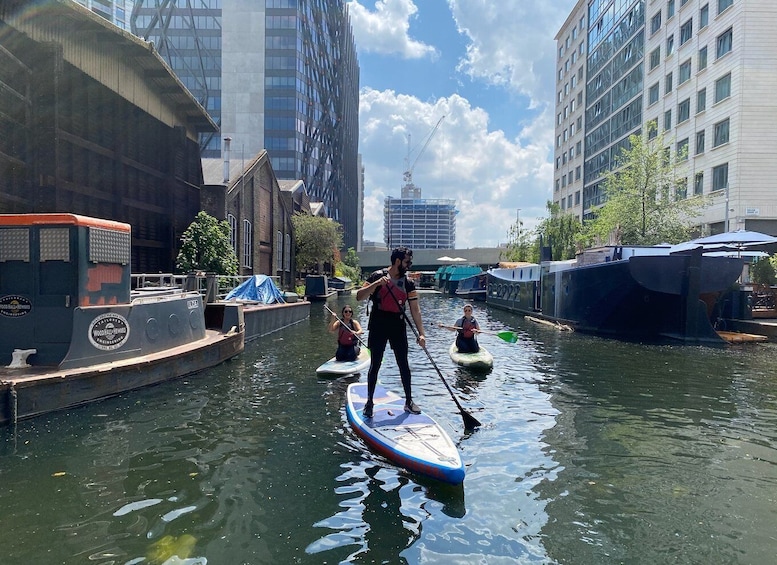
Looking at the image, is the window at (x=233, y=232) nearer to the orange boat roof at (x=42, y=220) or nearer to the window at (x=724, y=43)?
the orange boat roof at (x=42, y=220)

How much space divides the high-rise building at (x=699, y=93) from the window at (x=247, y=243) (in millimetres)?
24699

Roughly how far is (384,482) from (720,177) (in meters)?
36.6

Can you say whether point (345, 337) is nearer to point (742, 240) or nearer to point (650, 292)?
point (650, 292)

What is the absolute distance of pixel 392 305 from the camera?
6.85 m

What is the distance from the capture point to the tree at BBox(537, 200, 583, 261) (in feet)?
160

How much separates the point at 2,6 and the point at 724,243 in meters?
25.4

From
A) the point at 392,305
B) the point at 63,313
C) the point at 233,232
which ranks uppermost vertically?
the point at 233,232

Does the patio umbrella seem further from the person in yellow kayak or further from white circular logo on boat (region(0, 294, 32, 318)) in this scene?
white circular logo on boat (region(0, 294, 32, 318))

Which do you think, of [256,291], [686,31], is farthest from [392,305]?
[686,31]

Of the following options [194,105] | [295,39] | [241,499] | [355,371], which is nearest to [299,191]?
[194,105]

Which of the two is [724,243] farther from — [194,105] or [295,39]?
[295,39]

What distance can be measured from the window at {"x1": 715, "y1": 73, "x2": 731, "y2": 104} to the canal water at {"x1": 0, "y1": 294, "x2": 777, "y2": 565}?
98.5 feet

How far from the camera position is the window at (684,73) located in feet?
→ 127

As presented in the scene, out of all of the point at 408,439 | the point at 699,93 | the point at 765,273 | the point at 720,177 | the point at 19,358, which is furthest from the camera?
the point at 699,93
